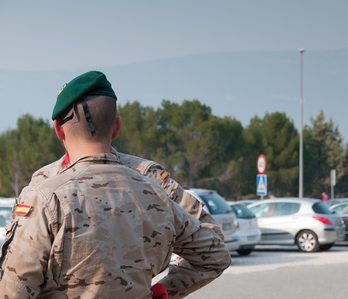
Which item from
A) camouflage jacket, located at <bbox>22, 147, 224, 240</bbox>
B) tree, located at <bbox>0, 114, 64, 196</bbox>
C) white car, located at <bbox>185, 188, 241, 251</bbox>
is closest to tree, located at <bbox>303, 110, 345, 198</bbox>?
tree, located at <bbox>0, 114, 64, 196</bbox>

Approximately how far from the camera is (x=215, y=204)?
1080cm

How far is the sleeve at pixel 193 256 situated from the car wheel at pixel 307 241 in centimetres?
1188

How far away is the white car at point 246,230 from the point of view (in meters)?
11.7

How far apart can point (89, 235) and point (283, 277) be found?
781 cm

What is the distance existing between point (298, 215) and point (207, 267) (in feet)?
39.4

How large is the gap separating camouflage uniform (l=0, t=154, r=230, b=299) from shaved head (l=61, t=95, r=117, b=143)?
74mm

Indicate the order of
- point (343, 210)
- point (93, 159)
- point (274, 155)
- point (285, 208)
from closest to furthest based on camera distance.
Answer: point (93, 159), point (285, 208), point (343, 210), point (274, 155)

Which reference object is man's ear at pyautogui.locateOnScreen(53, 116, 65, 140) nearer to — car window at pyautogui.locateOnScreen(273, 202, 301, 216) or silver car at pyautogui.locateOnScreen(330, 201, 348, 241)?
car window at pyautogui.locateOnScreen(273, 202, 301, 216)

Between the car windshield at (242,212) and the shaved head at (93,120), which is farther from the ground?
the shaved head at (93,120)

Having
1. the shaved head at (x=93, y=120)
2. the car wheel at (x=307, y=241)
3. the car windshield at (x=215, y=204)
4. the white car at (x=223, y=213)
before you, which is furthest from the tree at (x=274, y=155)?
the shaved head at (x=93, y=120)

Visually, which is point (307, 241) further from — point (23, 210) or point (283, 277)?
point (23, 210)

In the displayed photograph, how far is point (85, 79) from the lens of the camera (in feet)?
5.35

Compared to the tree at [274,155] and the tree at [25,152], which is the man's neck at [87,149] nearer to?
the tree at [25,152]

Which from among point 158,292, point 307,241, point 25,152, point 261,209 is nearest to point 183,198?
point 158,292
